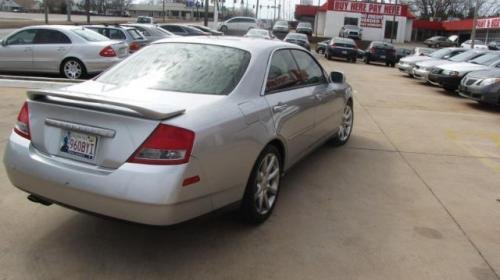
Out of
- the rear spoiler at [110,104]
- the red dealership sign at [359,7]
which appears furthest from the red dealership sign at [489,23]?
the rear spoiler at [110,104]

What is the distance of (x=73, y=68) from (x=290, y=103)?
9.12 metres

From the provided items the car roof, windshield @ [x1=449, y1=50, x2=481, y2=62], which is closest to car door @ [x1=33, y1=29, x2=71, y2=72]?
the car roof

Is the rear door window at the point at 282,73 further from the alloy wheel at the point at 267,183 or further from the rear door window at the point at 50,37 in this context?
the rear door window at the point at 50,37

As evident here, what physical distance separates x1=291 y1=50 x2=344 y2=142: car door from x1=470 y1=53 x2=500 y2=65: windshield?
36.6 ft

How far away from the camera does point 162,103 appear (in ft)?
11.7

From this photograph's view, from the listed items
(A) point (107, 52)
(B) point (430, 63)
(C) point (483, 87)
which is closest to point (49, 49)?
(A) point (107, 52)

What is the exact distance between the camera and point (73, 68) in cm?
1238

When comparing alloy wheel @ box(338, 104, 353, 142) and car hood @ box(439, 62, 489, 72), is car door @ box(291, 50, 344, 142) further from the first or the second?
car hood @ box(439, 62, 489, 72)

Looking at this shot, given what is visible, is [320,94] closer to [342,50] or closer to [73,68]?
[73,68]

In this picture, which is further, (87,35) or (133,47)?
(133,47)

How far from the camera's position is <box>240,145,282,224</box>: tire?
4.02 m

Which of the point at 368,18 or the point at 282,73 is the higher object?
the point at 368,18

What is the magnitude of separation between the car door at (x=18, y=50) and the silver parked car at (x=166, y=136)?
30.1 feet

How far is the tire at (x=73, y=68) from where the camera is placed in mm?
12344
